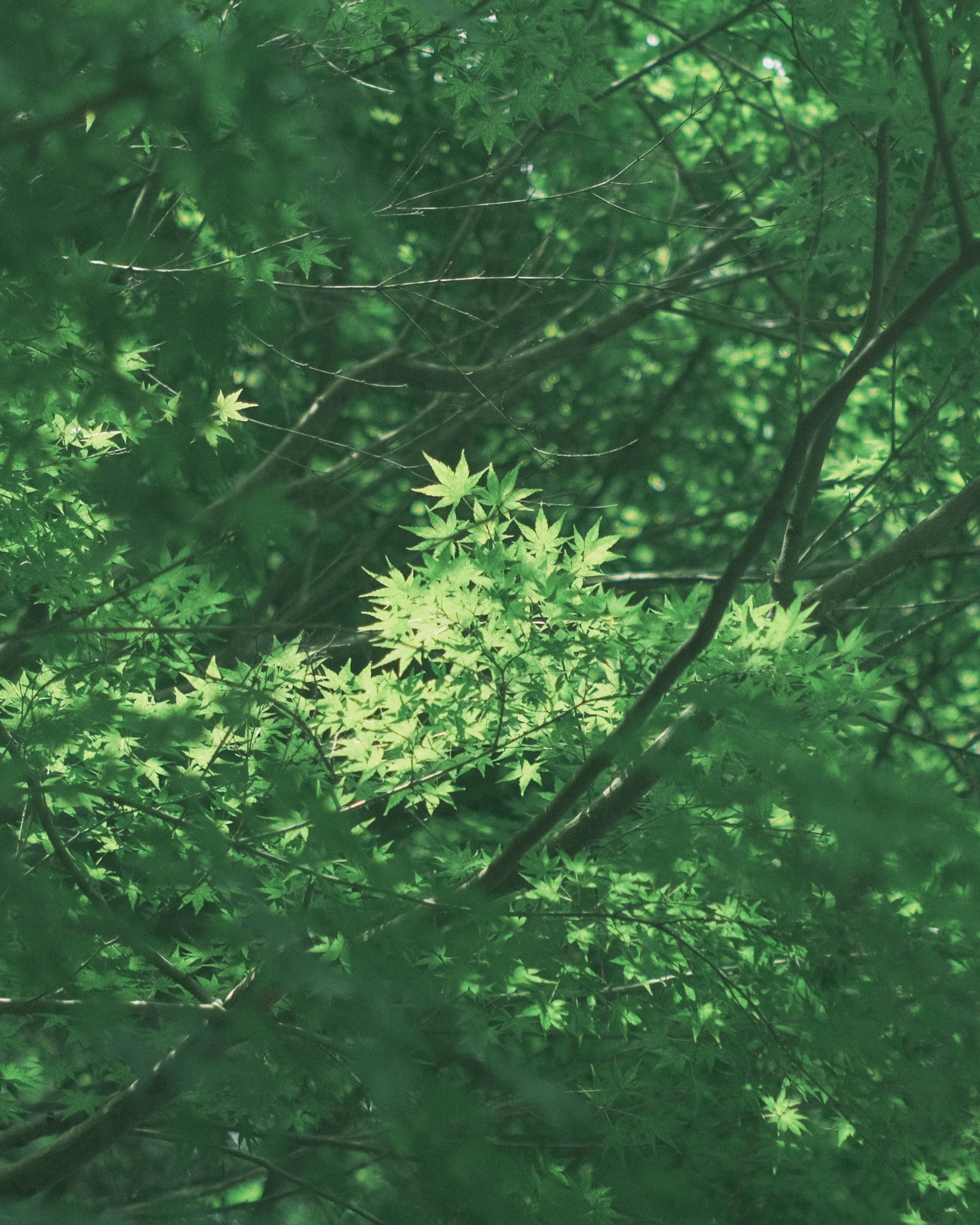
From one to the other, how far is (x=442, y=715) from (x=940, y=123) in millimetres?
1932

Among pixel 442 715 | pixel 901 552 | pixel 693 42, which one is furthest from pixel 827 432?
pixel 693 42

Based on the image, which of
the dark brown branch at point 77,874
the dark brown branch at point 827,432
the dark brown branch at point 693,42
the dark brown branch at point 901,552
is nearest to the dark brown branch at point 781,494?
the dark brown branch at point 827,432

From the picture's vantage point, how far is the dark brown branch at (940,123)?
257cm

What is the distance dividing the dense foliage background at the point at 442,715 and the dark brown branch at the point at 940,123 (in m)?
0.01

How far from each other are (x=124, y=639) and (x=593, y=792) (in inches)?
57.7

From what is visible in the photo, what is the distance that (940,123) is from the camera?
2.66m

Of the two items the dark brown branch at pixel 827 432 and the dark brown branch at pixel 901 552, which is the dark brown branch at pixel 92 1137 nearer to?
the dark brown branch at pixel 827 432

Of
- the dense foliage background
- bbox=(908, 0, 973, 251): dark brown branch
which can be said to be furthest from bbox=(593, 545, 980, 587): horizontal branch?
bbox=(908, 0, 973, 251): dark brown branch

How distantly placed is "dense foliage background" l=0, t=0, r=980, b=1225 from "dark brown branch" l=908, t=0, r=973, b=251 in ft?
0.04

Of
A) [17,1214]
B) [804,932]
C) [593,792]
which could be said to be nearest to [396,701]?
[593,792]

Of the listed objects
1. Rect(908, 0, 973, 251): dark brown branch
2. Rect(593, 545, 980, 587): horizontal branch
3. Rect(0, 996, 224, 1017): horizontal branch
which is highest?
Rect(908, 0, 973, 251): dark brown branch

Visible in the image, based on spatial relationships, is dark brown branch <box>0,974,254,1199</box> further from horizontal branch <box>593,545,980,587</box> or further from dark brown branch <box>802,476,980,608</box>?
dark brown branch <box>802,476,980,608</box>

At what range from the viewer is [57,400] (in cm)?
301

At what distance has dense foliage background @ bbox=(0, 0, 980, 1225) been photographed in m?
1.46
